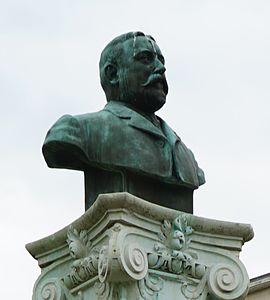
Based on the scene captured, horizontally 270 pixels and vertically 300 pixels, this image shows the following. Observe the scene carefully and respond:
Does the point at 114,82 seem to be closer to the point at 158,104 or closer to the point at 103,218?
the point at 158,104

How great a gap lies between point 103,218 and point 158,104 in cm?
152

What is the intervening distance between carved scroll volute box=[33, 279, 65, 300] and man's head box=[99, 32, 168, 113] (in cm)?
197

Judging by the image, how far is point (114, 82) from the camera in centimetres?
1434

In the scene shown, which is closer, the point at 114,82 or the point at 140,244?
the point at 140,244

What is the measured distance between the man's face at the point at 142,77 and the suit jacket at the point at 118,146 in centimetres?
15

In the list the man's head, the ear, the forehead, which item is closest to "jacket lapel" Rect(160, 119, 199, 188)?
the man's head

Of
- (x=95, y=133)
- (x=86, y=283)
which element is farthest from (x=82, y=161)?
(x=86, y=283)

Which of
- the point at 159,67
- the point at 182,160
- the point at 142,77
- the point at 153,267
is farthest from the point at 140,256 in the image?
the point at 159,67

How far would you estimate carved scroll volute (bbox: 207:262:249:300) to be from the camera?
44.4 ft

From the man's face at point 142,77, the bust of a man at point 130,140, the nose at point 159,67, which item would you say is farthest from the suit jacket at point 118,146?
the nose at point 159,67

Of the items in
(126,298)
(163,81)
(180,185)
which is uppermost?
(163,81)

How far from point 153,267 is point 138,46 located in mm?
2353

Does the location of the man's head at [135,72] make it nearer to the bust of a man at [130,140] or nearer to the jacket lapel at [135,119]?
the bust of a man at [130,140]

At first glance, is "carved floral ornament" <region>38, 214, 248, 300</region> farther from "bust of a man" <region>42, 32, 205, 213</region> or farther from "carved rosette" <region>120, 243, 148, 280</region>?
"bust of a man" <region>42, 32, 205, 213</region>
